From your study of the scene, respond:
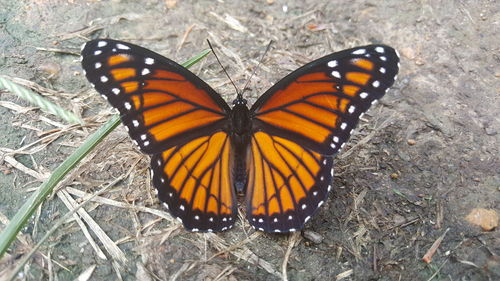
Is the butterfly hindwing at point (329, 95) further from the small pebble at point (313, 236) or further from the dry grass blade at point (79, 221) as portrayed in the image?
the dry grass blade at point (79, 221)

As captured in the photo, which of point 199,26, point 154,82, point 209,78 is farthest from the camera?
point 199,26

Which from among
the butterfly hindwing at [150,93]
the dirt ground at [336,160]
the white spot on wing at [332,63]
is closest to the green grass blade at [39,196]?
the butterfly hindwing at [150,93]

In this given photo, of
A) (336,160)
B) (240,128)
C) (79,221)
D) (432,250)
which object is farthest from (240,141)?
(432,250)

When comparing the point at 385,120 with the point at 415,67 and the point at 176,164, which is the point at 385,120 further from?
the point at 176,164

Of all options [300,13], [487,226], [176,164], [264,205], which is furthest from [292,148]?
[300,13]

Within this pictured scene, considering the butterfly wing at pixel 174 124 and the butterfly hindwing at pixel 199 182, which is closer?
the butterfly wing at pixel 174 124

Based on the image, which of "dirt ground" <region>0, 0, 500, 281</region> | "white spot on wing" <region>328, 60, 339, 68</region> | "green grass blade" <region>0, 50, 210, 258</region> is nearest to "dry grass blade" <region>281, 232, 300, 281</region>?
"dirt ground" <region>0, 0, 500, 281</region>

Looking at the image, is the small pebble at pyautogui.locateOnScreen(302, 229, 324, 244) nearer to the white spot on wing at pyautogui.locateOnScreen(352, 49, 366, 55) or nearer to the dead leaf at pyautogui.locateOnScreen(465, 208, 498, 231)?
the dead leaf at pyautogui.locateOnScreen(465, 208, 498, 231)
